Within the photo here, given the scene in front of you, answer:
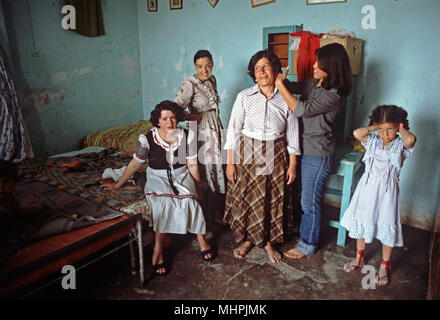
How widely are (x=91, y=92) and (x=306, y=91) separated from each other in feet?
10.7

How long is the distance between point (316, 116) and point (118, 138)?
278 cm

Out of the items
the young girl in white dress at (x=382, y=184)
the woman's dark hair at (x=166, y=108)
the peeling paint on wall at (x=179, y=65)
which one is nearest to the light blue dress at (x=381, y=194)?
the young girl in white dress at (x=382, y=184)

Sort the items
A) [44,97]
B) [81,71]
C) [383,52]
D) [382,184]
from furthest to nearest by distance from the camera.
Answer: [81,71] < [44,97] < [383,52] < [382,184]

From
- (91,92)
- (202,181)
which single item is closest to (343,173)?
(202,181)

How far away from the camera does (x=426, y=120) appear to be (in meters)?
2.99

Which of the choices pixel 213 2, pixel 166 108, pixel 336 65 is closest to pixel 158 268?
pixel 166 108

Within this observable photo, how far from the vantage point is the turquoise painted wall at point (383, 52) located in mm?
2875

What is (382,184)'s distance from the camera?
2344 mm

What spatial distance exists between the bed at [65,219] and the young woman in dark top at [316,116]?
139 centimetres

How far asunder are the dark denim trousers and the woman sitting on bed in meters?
0.87

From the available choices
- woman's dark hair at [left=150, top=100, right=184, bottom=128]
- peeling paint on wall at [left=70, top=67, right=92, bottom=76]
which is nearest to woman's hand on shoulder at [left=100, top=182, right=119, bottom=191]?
woman's dark hair at [left=150, top=100, right=184, bottom=128]

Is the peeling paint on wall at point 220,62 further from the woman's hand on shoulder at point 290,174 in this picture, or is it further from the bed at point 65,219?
the woman's hand on shoulder at point 290,174

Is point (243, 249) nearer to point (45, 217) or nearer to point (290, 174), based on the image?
point (290, 174)
